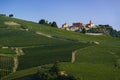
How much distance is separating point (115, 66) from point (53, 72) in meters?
14.0

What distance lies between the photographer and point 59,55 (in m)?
88.4

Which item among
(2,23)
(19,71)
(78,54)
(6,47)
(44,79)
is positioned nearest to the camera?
(44,79)

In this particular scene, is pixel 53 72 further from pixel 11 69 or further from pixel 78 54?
pixel 78 54

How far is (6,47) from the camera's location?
104312mm

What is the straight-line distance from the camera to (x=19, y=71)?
76.2 m

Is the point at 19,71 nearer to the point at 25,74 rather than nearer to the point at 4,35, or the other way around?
the point at 25,74

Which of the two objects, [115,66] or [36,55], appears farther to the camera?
[36,55]

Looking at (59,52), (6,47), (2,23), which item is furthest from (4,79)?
(2,23)

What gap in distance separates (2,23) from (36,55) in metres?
61.7

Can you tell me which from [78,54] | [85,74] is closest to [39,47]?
[78,54]

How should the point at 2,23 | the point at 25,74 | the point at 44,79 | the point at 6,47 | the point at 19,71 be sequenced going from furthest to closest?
the point at 2,23
the point at 6,47
the point at 19,71
the point at 25,74
the point at 44,79

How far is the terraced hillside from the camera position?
66.2m

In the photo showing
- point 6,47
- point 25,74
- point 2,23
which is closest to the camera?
point 25,74

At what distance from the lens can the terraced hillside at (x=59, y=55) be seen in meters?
66.2
